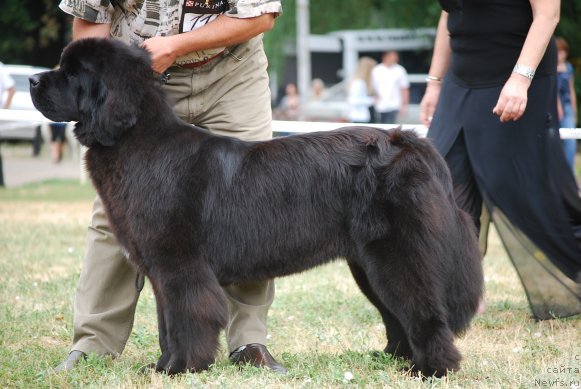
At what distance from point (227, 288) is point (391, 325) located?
2.77 ft

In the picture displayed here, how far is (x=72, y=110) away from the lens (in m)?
3.58

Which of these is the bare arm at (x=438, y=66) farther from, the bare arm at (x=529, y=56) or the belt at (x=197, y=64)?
the belt at (x=197, y=64)

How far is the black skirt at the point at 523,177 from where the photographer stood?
15.2 feet

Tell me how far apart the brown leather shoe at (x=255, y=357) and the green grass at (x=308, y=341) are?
87 millimetres

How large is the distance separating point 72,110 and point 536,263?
2.78 metres

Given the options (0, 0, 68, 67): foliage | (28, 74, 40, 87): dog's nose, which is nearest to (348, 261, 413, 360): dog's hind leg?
(28, 74, 40, 87): dog's nose

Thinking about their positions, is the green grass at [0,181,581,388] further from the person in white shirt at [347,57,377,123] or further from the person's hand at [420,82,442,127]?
the person in white shirt at [347,57,377,123]

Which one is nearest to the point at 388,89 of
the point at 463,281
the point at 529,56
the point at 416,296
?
the point at 529,56

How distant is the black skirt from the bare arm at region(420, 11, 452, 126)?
28 cm

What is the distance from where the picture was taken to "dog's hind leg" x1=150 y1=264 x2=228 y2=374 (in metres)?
3.56

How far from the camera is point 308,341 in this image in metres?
4.73

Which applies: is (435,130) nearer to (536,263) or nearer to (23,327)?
(536,263)

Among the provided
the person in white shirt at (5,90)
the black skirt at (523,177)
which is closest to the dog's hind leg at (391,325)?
the black skirt at (523,177)

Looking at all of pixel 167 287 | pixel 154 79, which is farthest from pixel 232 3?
pixel 167 287
